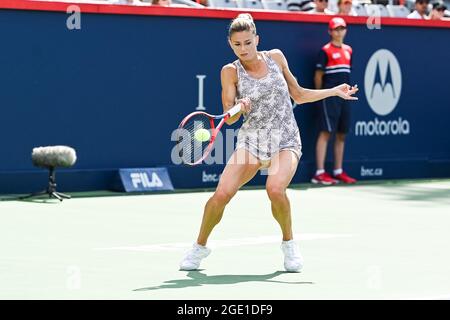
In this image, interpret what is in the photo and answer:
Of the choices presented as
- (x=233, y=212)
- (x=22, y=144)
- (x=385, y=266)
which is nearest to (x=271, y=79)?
(x=385, y=266)

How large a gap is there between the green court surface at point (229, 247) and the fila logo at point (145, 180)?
0.31 m

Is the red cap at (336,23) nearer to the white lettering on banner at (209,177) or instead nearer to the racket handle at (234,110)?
the white lettering on banner at (209,177)

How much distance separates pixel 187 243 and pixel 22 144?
13.9 ft

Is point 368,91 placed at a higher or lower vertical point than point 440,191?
higher

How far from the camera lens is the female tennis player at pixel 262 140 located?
8742 mm

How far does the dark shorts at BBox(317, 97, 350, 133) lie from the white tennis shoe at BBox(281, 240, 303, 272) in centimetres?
762

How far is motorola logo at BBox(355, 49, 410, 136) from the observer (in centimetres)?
1741

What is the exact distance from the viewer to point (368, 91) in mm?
17406

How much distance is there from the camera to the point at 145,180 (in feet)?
49.0

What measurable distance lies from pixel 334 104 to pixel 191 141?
27.4 feet

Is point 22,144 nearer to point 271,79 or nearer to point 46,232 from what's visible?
point 46,232

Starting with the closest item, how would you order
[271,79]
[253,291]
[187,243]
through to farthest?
[253,291]
[271,79]
[187,243]

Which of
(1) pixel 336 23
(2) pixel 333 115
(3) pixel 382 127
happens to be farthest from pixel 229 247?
(3) pixel 382 127
